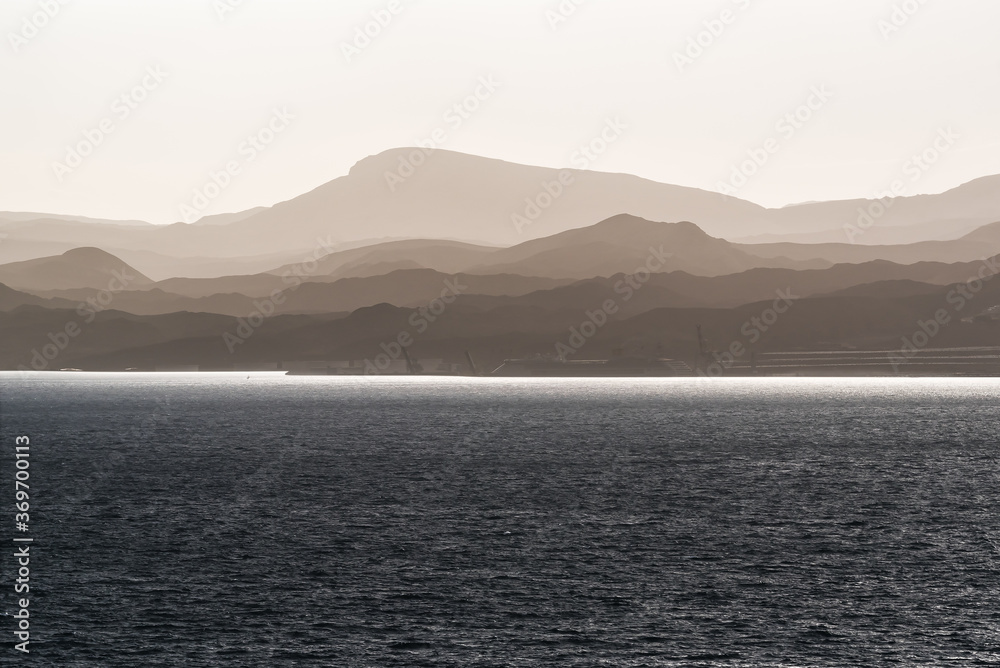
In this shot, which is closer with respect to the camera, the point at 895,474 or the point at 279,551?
the point at 279,551

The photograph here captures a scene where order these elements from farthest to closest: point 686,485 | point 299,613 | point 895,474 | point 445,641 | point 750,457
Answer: point 750,457
point 895,474
point 686,485
point 299,613
point 445,641

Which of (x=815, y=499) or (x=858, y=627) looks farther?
(x=815, y=499)

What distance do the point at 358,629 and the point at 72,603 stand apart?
18.3m

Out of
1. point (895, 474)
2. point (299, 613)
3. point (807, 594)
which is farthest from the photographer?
point (895, 474)

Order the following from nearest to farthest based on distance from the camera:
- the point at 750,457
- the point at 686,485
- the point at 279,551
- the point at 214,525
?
the point at 279,551
the point at 214,525
the point at 686,485
the point at 750,457

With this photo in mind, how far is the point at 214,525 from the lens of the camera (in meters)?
90.1

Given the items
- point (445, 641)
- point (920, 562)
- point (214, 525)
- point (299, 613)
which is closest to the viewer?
point (445, 641)

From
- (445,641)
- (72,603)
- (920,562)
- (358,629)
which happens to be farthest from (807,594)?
(72,603)

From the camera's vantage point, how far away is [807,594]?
62156 mm

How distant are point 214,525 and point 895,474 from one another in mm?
86154

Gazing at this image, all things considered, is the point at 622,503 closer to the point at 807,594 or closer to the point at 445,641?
the point at 807,594

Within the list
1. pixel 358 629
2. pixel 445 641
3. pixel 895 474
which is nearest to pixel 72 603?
pixel 358 629

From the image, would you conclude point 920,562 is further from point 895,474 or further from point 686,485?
point 895,474

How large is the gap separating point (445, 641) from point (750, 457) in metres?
113
